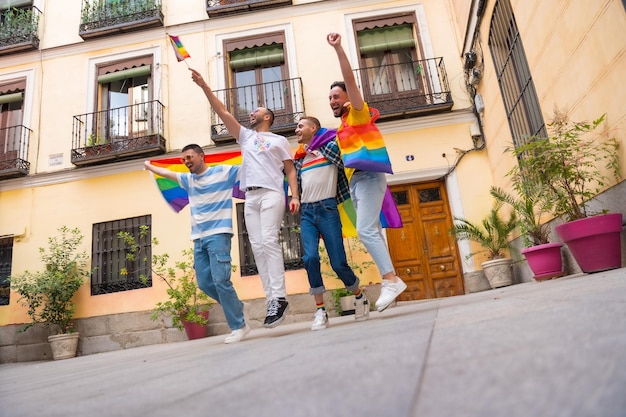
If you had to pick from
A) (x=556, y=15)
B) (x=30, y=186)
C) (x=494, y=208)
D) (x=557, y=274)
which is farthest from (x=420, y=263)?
(x=30, y=186)

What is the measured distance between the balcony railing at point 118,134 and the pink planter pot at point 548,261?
6639mm

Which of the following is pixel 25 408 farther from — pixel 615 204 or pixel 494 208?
pixel 494 208

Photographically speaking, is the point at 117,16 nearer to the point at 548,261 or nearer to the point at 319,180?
the point at 319,180

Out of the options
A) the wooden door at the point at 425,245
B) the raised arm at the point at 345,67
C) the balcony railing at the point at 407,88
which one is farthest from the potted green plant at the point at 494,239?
the raised arm at the point at 345,67

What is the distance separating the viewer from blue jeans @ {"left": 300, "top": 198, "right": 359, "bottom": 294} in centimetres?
303

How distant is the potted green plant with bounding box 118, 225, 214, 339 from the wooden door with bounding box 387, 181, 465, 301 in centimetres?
353

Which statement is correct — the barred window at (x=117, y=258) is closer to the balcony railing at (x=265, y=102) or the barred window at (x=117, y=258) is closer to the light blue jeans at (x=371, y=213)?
the balcony railing at (x=265, y=102)

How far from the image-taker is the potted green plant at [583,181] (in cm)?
347

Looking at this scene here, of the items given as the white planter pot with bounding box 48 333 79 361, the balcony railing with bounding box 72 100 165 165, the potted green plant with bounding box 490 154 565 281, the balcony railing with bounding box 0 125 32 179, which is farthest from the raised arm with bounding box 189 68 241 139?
the balcony railing with bounding box 0 125 32 179

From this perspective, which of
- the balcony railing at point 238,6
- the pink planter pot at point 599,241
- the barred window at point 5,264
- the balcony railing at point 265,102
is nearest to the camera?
the pink planter pot at point 599,241

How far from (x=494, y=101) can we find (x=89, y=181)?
7.85m

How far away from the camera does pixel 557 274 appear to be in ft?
14.8

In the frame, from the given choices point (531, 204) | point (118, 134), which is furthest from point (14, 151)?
point (531, 204)

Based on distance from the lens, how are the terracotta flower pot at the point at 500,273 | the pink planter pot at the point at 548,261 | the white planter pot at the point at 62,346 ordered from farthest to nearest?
the white planter pot at the point at 62,346, the terracotta flower pot at the point at 500,273, the pink planter pot at the point at 548,261
